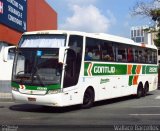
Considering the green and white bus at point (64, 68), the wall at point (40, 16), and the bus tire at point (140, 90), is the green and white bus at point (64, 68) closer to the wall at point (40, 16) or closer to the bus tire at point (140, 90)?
the bus tire at point (140, 90)

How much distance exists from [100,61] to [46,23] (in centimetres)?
2336

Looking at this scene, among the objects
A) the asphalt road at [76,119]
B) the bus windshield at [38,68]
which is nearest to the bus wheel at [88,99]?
the asphalt road at [76,119]

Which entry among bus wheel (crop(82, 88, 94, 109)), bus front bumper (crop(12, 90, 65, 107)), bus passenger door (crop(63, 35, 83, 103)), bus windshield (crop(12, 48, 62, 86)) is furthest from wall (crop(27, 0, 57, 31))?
bus front bumper (crop(12, 90, 65, 107))

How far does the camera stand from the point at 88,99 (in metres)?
18.0

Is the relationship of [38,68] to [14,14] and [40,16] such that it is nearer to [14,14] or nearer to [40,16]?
[14,14]

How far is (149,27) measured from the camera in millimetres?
36031

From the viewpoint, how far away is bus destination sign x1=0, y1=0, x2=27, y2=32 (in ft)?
92.1

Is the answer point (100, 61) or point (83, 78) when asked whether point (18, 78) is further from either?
point (100, 61)

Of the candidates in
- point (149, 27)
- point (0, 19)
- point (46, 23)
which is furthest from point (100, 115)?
point (46, 23)

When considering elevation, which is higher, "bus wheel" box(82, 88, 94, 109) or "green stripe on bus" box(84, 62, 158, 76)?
"green stripe on bus" box(84, 62, 158, 76)

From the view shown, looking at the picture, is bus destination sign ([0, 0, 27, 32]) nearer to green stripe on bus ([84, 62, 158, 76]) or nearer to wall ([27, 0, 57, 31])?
wall ([27, 0, 57, 31])

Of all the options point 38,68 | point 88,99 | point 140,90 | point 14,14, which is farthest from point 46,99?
point 14,14

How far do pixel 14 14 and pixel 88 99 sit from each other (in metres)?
14.3

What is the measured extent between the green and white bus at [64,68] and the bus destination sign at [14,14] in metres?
10.1
